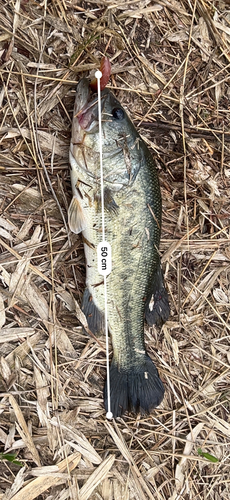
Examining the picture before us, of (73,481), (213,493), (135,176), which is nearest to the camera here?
(135,176)

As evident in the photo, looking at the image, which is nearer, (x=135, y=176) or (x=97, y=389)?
(x=135, y=176)

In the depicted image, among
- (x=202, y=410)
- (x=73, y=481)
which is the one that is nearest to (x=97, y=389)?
(x=73, y=481)

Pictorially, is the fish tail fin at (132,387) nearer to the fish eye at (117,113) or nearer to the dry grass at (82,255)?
the dry grass at (82,255)

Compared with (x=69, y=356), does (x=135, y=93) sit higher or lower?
higher

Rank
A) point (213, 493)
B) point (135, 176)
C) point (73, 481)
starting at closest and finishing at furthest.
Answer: point (135, 176), point (73, 481), point (213, 493)

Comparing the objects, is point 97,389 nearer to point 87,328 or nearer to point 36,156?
point 87,328

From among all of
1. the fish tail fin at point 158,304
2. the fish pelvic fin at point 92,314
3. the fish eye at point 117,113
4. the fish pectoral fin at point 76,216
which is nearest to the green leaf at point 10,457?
the fish pelvic fin at point 92,314

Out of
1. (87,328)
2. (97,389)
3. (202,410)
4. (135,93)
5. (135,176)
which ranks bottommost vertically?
(202,410)
